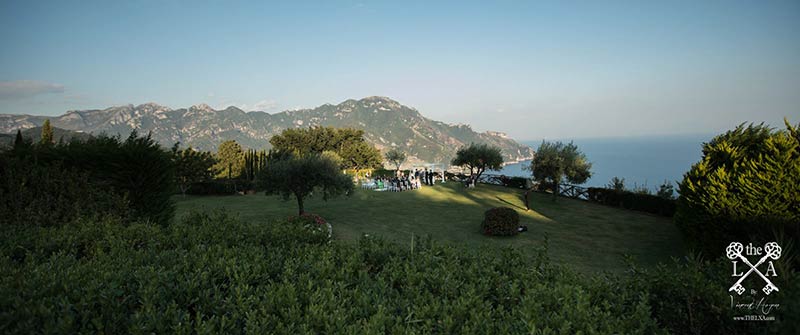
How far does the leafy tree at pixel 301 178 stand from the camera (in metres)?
18.1

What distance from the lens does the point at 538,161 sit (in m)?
26.1

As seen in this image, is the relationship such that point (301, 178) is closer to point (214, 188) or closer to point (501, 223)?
point (501, 223)

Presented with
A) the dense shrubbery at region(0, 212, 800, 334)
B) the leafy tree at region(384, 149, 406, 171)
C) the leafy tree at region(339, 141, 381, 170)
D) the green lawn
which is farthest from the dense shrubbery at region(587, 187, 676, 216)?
the leafy tree at region(339, 141, 381, 170)

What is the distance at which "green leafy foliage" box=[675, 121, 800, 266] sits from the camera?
28.9 feet

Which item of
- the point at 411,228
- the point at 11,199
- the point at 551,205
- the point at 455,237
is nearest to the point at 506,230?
the point at 455,237

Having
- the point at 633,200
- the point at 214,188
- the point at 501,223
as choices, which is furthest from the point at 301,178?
the point at 633,200

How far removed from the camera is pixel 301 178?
59.9ft

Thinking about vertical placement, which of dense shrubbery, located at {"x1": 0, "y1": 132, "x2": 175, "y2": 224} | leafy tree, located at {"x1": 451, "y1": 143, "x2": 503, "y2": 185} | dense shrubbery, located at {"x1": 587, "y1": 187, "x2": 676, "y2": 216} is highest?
leafy tree, located at {"x1": 451, "y1": 143, "x2": 503, "y2": 185}

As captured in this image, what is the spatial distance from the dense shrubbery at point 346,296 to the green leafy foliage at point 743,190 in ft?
25.4

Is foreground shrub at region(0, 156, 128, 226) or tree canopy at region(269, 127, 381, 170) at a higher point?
tree canopy at region(269, 127, 381, 170)

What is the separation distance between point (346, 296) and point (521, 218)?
1911 centimetres

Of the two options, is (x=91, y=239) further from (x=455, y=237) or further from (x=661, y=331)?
(x=455, y=237)

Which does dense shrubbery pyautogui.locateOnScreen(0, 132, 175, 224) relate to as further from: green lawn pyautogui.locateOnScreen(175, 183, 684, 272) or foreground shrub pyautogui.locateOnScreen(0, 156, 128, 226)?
green lawn pyautogui.locateOnScreen(175, 183, 684, 272)

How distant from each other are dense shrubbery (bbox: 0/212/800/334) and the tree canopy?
5301 centimetres
